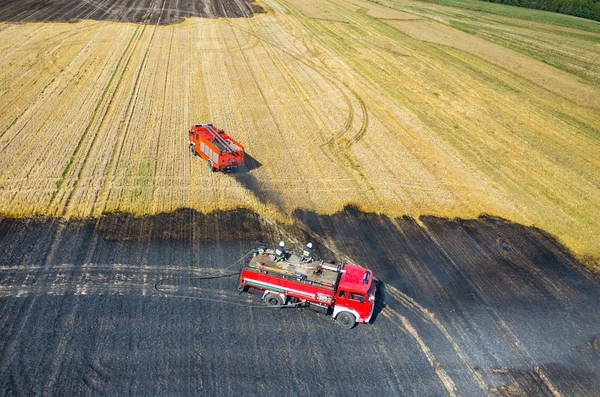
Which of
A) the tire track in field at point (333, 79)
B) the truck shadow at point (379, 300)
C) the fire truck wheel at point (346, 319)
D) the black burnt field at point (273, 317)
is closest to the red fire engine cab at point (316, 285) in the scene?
the fire truck wheel at point (346, 319)

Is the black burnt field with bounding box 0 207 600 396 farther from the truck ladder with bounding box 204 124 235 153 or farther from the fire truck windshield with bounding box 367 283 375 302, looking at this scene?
the truck ladder with bounding box 204 124 235 153

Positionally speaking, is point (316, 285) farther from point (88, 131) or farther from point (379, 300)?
point (88, 131)

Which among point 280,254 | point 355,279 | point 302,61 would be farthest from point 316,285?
point 302,61

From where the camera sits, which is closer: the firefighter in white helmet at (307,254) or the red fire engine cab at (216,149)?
the firefighter in white helmet at (307,254)

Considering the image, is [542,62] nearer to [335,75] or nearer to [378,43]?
[378,43]

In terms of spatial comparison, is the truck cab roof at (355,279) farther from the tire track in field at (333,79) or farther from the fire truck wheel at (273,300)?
the tire track in field at (333,79)

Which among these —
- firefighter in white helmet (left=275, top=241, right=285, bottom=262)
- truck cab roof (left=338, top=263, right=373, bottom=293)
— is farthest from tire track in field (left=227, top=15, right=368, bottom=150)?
firefighter in white helmet (left=275, top=241, right=285, bottom=262)
